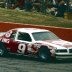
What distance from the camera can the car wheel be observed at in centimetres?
1969

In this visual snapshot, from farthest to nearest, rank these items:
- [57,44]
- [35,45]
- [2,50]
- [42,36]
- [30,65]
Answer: [2,50]
[42,36]
[35,45]
[57,44]
[30,65]

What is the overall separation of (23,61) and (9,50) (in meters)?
1.54

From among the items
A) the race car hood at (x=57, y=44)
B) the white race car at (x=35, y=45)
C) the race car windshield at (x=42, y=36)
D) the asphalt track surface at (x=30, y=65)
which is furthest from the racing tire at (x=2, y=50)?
the race car hood at (x=57, y=44)

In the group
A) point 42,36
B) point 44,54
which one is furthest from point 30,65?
point 42,36

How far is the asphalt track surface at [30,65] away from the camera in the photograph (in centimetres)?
1727

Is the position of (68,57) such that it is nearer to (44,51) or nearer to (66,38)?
(44,51)

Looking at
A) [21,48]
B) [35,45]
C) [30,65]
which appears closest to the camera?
[30,65]

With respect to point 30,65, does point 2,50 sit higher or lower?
lower

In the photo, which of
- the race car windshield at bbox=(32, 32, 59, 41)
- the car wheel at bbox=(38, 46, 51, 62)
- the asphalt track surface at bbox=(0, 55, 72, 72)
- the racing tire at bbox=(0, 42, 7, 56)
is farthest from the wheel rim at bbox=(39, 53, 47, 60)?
the racing tire at bbox=(0, 42, 7, 56)

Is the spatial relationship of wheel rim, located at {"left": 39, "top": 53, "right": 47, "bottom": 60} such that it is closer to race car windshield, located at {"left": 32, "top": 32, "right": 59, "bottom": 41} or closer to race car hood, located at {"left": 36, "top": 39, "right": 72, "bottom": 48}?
race car hood, located at {"left": 36, "top": 39, "right": 72, "bottom": 48}

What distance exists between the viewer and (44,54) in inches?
779

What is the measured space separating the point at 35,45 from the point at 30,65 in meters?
1.68

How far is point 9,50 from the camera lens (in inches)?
841

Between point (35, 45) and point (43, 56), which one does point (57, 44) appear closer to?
point (43, 56)
